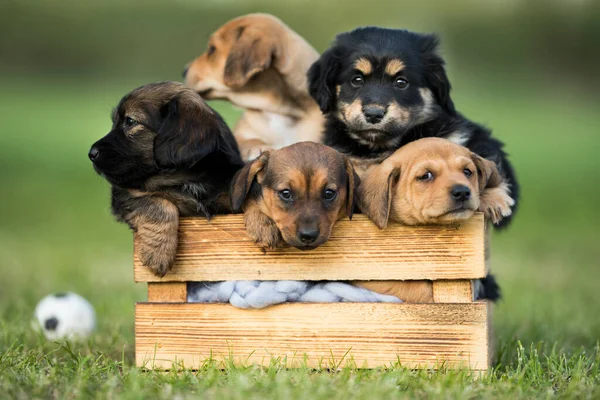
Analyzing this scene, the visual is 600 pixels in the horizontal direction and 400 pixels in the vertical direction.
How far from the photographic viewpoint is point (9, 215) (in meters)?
14.5

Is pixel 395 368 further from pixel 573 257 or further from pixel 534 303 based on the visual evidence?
pixel 573 257

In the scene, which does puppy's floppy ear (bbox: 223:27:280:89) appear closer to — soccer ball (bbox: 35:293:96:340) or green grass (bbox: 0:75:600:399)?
green grass (bbox: 0:75:600:399)

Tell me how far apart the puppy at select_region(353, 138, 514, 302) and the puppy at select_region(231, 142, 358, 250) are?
0.17 meters

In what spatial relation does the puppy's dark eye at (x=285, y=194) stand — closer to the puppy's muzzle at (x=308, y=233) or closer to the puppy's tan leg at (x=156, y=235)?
the puppy's muzzle at (x=308, y=233)

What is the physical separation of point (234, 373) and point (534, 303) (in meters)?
4.53

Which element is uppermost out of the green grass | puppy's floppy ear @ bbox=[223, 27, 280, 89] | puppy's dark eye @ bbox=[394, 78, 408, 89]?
puppy's floppy ear @ bbox=[223, 27, 280, 89]

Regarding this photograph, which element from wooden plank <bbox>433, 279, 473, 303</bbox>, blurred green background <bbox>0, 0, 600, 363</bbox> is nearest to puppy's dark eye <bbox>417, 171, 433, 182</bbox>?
wooden plank <bbox>433, 279, 473, 303</bbox>

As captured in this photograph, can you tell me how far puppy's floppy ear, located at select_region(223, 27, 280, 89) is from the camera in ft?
18.5

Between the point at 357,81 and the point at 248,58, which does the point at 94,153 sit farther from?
the point at 248,58

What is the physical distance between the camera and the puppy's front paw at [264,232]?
4.14 metres

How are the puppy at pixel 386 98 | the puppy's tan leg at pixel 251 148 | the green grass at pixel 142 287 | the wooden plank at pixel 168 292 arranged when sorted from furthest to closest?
the puppy's tan leg at pixel 251 148 → the puppy at pixel 386 98 → the wooden plank at pixel 168 292 → the green grass at pixel 142 287

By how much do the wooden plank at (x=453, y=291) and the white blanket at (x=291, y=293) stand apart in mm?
208

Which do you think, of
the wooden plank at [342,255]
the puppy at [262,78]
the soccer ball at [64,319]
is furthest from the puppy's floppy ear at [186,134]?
the soccer ball at [64,319]

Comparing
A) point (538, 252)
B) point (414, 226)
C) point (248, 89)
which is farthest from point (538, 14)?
point (414, 226)
